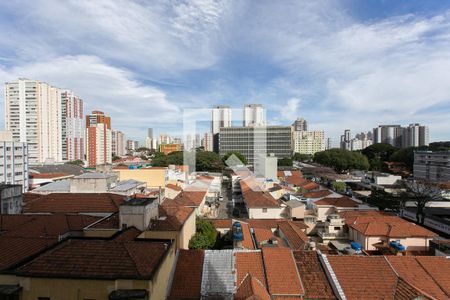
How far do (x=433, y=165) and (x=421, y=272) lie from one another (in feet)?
122

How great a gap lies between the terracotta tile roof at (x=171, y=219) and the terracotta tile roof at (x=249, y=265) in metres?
2.08

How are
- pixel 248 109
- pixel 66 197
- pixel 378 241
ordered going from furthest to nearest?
pixel 248 109, pixel 66 197, pixel 378 241

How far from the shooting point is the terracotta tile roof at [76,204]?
12016mm

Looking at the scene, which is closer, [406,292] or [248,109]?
[406,292]

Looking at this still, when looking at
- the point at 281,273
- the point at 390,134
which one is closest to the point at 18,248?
the point at 281,273

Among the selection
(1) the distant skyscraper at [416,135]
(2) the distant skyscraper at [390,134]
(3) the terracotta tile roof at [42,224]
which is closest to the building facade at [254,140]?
(1) the distant skyscraper at [416,135]

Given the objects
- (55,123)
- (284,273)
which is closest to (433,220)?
(284,273)

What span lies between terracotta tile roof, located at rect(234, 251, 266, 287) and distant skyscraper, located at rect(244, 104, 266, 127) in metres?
41.6

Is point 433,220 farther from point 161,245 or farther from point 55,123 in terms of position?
point 55,123

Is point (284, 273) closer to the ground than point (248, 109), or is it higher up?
closer to the ground

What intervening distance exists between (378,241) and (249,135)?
1776 inches

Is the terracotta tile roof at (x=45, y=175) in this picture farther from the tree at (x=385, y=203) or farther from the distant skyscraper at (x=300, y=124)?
the distant skyscraper at (x=300, y=124)

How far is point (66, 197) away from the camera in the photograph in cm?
1305

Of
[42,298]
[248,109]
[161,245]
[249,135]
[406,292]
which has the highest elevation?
[248,109]
